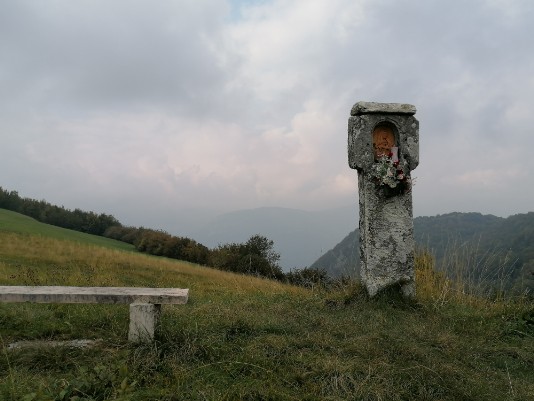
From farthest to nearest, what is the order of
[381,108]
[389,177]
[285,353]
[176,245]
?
[176,245] < [381,108] < [389,177] < [285,353]

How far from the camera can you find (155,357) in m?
3.29

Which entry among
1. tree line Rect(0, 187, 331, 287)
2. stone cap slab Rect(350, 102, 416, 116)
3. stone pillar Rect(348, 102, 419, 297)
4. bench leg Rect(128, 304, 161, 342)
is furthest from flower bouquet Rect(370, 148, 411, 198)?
bench leg Rect(128, 304, 161, 342)

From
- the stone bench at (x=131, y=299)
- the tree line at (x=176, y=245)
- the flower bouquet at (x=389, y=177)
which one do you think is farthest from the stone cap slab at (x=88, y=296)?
the tree line at (x=176, y=245)

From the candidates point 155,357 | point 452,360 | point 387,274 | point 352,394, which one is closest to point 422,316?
point 387,274

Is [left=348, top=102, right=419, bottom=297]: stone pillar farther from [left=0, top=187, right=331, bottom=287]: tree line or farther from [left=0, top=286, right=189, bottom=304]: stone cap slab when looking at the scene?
[left=0, top=286, right=189, bottom=304]: stone cap slab

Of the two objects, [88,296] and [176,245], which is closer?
[88,296]

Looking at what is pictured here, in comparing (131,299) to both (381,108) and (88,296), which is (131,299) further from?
(381,108)

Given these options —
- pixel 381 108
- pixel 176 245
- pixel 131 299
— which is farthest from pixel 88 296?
pixel 176 245

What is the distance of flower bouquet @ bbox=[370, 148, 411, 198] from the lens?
19.4ft

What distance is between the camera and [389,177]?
5.90 m

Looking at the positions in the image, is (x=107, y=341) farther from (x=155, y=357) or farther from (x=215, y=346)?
(x=215, y=346)

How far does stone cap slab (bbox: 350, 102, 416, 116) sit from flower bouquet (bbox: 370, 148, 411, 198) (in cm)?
64

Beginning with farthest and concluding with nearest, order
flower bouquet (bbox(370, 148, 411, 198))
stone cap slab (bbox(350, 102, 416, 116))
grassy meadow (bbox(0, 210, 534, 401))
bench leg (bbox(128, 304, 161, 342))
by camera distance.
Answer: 1. stone cap slab (bbox(350, 102, 416, 116))
2. flower bouquet (bbox(370, 148, 411, 198))
3. bench leg (bbox(128, 304, 161, 342))
4. grassy meadow (bbox(0, 210, 534, 401))

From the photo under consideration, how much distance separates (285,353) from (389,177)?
315 centimetres
